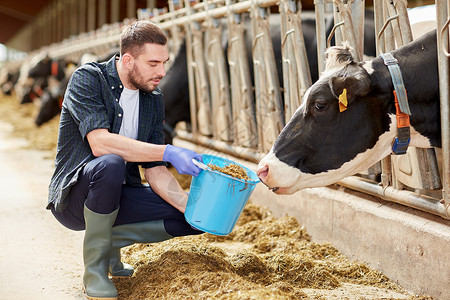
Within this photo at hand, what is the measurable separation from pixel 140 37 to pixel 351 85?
0.95 metres

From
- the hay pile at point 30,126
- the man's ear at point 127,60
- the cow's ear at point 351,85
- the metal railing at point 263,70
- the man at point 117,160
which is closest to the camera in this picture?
the cow's ear at point 351,85

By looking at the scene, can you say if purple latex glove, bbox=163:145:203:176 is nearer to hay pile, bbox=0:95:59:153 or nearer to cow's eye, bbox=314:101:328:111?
cow's eye, bbox=314:101:328:111

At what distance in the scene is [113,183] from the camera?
2449 mm

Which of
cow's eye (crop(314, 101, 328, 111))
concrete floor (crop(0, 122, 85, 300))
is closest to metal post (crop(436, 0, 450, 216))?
cow's eye (crop(314, 101, 328, 111))

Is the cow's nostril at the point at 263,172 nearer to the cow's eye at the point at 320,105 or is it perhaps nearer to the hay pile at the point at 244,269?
the cow's eye at the point at 320,105

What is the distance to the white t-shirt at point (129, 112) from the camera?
8.94 feet

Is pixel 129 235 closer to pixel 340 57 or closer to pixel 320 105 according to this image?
pixel 320 105

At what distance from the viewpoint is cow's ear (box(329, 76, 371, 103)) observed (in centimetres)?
226

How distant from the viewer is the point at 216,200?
240 cm

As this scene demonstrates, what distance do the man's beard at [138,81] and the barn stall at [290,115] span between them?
975 millimetres

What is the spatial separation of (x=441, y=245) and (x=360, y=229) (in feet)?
2.15

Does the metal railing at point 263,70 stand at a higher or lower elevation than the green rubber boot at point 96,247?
higher

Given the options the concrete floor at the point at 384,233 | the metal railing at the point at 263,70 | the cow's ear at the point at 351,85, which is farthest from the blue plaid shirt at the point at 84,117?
the concrete floor at the point at 384,233

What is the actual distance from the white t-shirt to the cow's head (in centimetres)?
72
